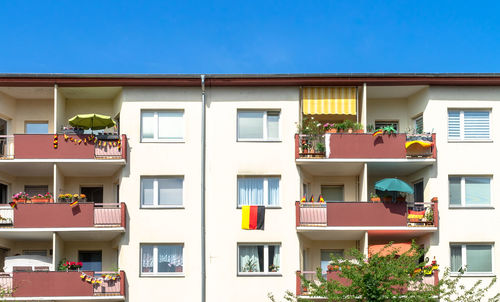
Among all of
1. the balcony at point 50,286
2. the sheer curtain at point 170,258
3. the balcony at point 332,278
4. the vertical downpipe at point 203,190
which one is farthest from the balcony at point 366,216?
the balcony at point 50,286

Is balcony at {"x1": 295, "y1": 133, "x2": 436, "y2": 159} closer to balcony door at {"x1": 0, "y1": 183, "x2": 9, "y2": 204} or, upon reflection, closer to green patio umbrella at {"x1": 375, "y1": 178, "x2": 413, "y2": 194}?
green patio umbrella at {"x1": 375, "y1": 178, "x2": 413, "y2": 194}

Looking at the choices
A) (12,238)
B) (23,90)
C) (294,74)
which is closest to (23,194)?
(12,238)

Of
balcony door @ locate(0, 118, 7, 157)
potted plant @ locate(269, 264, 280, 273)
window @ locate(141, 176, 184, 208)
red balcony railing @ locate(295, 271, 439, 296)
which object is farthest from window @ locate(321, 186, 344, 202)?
balcony door @ locate(0, 118, 7, 157)

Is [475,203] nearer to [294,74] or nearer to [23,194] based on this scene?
[294,74]

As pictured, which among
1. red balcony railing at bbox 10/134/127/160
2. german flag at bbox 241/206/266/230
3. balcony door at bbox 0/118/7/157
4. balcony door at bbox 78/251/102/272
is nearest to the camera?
german flag at bbox 241/206/266/230

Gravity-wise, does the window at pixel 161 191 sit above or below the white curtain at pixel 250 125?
below

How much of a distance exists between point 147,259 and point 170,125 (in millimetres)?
6175

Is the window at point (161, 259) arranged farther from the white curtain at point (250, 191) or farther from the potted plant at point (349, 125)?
the potted plant at point (349, 125)

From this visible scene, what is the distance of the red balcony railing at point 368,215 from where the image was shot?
38.6 m

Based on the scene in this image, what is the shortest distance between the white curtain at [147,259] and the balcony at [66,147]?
13.7 ft

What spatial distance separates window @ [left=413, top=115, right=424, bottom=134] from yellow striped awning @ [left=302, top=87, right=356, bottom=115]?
3332 millimetres

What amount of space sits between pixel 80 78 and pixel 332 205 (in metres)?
12.7

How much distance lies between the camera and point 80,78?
3984 cm

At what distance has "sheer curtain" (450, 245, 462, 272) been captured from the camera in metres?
39.0
